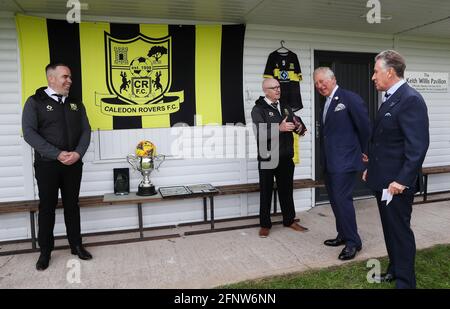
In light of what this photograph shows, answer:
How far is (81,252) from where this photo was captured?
Answer: 11.6 ft

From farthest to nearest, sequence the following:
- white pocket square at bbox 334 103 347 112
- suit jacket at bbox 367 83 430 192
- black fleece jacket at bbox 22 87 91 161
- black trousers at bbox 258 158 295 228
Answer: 1. black trousers at bbox 258 158 295 228
2. white pocket square at bbox 334 103 347 112
3. black fleece jacket at bbox 22 87 91 161
4. suit jacket at bbox 367 83 430 192

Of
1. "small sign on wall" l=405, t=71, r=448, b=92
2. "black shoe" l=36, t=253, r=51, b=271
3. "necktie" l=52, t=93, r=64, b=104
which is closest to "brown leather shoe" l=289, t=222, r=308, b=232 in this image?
"black shoe" l=36, t=253, r=51, b=271

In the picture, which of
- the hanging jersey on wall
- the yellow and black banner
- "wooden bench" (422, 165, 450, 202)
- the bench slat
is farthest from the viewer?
"wooden bench" (422, 165, 450, 202)

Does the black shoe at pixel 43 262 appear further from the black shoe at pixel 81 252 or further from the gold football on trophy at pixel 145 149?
the gold football on trophy at pixel 145 149

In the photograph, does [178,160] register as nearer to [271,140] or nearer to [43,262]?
[271,140]

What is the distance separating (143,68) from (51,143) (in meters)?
1.46

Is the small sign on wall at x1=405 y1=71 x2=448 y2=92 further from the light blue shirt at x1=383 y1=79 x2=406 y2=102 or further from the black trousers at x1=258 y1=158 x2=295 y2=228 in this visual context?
the light blue shirt at x1=383 y1=79 x2=406 y2=102

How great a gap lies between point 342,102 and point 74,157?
253cm

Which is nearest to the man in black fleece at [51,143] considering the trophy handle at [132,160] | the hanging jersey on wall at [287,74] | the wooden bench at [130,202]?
the wooden bench at [130,202]

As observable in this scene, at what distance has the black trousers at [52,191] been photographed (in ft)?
10.9

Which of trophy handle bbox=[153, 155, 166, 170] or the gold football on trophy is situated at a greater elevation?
the gold football on trophy

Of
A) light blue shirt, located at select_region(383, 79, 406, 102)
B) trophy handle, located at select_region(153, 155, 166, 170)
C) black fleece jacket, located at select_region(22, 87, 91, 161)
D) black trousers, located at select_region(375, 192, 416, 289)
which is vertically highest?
light blue shirt, located at select_region(383, 79, 406, 102)

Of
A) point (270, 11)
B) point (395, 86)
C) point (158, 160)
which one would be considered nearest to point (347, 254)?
point (395, 86)

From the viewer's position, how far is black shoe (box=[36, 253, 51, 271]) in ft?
10.9
